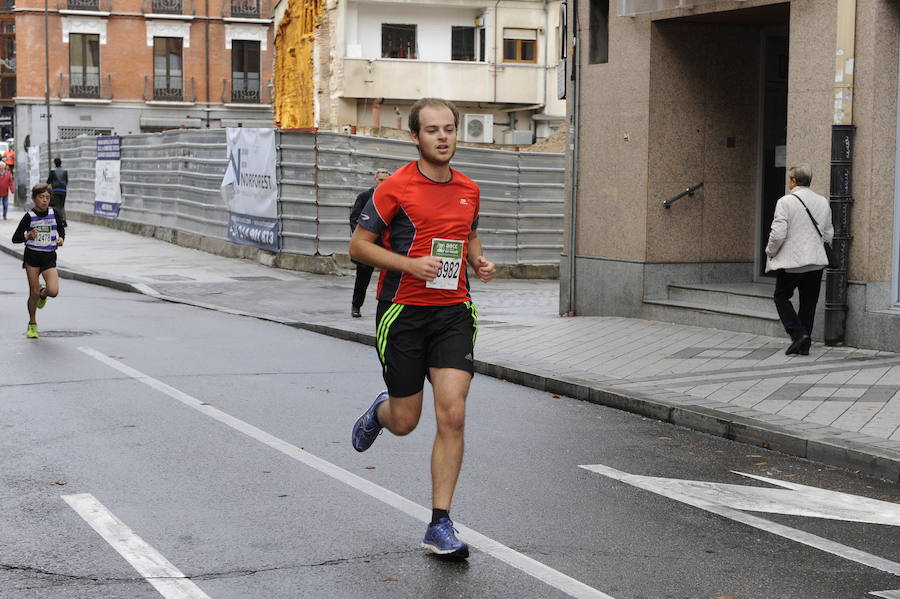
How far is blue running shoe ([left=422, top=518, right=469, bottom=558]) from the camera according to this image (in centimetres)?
552

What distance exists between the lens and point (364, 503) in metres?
6.59

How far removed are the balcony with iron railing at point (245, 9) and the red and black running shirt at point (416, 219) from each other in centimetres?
5978

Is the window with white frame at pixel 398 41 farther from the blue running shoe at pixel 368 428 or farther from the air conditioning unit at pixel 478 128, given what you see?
the blue running shoe at pixel 368 428

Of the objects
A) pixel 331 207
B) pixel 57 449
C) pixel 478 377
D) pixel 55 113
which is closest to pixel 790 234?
pixel 478 377

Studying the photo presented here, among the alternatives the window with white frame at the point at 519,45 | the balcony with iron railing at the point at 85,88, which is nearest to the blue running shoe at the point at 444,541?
the window with white frame at the point at 519,45

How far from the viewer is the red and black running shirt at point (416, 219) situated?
580 cm

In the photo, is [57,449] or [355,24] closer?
[57,449]

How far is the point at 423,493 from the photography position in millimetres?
6852

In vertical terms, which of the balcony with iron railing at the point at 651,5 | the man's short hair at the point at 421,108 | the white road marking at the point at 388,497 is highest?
the balcony with iron railing at the point at 651,5

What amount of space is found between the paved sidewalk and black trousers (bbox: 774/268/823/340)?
31 cm

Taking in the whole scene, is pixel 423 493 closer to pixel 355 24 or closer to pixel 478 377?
pixel 478 377

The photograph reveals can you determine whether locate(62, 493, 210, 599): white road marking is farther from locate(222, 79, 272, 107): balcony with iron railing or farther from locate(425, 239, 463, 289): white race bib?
locate(222, 79, 272, 107): balcony with iron railing

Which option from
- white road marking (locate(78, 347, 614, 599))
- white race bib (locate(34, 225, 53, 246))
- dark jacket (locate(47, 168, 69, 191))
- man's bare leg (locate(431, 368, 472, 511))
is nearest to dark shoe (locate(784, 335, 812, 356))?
white road marking (locate(78, 347, 614, 599))

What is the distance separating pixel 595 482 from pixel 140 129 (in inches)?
2267
